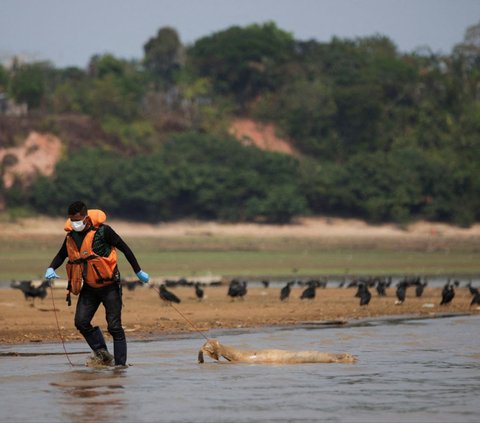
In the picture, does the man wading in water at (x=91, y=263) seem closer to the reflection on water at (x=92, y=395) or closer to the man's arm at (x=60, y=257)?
the man's arm at (x=60, y=257)

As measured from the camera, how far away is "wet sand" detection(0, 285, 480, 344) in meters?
18.9

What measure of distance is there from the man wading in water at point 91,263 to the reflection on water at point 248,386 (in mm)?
721

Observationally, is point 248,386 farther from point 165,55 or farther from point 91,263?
point 165,55

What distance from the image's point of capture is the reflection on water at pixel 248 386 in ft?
34.8

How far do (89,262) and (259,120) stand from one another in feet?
227

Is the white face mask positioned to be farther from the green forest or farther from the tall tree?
the tall tree

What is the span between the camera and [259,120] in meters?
81.6

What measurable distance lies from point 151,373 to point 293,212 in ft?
160

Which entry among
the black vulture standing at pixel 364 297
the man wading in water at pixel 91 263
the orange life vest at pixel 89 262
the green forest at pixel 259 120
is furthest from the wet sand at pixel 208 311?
the green forest at pixel 259 120

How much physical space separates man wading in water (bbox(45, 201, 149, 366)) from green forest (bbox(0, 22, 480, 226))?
158ft

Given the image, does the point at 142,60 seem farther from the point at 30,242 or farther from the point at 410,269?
the point at 410,269

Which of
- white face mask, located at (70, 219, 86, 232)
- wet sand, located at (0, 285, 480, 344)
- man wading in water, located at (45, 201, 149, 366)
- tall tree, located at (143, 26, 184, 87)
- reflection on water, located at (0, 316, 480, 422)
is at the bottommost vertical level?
wet sand, located at (0, 285, 480, 344)

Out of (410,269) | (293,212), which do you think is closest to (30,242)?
(293,212)

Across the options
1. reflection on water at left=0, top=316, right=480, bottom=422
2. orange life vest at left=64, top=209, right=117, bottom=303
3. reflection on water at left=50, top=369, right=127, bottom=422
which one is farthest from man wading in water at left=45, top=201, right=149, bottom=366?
reflection on water at left=0, top=316, right=480, bottom=422
